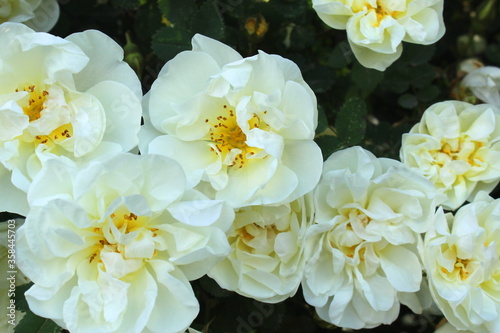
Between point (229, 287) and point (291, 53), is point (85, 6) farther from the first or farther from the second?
point (229, 287)

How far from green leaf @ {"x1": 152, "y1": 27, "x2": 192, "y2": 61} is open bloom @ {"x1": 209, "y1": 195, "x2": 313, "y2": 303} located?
370 mm

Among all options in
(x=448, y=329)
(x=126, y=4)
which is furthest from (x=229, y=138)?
(x=448, y=329)

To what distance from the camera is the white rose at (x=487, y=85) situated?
1351mm

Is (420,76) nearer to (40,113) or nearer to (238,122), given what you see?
(238,122)

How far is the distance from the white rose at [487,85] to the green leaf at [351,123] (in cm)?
31

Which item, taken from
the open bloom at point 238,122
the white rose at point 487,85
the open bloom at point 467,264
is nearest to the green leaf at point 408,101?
the white rose at point 487,85

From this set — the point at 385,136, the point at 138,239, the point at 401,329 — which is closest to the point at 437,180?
the point at 385,136

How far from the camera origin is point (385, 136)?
138cm

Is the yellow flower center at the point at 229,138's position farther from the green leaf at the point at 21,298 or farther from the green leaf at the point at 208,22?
the green leaf at the point at 21,298

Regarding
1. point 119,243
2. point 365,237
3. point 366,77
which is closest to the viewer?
point 119,243

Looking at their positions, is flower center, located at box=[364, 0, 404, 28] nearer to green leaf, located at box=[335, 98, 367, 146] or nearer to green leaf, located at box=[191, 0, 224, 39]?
green leaf, located at box=[335, 98, 367, 146]

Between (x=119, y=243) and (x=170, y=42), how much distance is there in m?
0.45

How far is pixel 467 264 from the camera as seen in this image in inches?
44.4

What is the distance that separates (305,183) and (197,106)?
0.73 feet
